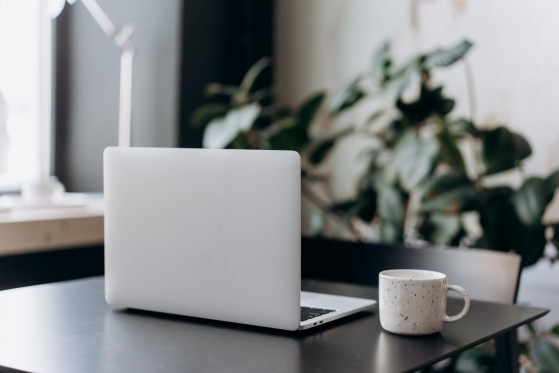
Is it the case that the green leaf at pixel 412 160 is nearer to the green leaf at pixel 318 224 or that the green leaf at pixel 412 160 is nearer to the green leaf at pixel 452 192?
the green leaf at pixel 452 192

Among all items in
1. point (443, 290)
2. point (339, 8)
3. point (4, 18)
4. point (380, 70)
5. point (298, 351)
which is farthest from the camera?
point (339, 8)

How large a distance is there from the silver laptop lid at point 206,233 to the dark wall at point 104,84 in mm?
1343

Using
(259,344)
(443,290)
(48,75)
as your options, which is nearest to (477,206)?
(443,290)

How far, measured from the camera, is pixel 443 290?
42.7 inches

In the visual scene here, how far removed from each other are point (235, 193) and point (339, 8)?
1802 millimetres

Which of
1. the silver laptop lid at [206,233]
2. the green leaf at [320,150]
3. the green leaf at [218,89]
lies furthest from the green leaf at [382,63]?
the silver laptop lid at [206,233]

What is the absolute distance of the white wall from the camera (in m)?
2.33

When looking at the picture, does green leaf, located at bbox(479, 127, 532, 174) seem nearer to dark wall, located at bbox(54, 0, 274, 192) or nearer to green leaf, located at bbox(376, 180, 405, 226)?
green leaf, located at bbox(376, 180, 405, 226)

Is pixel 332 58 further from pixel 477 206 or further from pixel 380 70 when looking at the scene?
pixel 477 206

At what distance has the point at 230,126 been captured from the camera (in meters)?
2.24

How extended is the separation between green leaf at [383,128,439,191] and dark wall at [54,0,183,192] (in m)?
0.77

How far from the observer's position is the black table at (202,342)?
917mm

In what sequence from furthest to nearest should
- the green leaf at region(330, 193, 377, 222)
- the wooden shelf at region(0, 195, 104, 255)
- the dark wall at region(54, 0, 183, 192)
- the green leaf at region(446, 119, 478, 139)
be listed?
the dark wall at region(54, 0, 183, 192), the green leaf at region(330, 193, 377, 222), the green leaf at region(446, 119, 478, 139), the wooden shelf at region(0, 195, 104, 255)

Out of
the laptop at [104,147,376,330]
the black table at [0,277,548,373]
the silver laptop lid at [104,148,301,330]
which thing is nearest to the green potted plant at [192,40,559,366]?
the black table at [0,277,548,373]
